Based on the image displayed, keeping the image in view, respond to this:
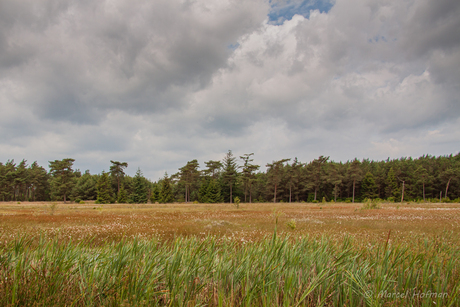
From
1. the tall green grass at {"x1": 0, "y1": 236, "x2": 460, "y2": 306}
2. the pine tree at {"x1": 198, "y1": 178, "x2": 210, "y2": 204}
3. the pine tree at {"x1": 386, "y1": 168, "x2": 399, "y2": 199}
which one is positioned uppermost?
the tall green grass at {"x1": 0, "y1": 236, "x2": 460, "y2": 306}

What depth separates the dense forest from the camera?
254ft

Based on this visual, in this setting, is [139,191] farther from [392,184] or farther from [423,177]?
[423,177]

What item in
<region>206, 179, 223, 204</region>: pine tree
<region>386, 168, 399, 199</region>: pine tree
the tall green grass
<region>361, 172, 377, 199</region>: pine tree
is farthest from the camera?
<region>361, 172, 377, 199</region>: pine tree

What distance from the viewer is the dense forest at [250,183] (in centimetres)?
7750

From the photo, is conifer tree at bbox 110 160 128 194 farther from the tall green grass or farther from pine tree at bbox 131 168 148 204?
the tall green grass

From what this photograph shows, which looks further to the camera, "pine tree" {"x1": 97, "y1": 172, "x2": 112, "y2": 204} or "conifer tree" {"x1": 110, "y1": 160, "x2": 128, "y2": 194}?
"conifer tree" {"x1": 110, "y1": 160, "x2": 128, "y2": 194}

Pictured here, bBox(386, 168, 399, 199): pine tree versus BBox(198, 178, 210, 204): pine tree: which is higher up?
BBox(386, 168, 399, 199): pine tree

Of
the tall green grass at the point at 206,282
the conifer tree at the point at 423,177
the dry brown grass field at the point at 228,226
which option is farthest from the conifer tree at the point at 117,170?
the conifer tree at the point at 423,177

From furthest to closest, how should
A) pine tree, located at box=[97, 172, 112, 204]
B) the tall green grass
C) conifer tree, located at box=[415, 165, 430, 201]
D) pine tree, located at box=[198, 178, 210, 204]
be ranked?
conifer tree, located at box=[415, 165, 430, 201]
pine tree, located at box=[198, 178, 210, 204]
pine tree, located at box=[97, 172, 112, 204]
the tall green grass

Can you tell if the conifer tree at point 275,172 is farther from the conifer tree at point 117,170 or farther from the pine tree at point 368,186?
the conifer tree at point 117,170

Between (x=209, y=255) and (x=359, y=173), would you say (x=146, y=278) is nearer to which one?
(x=209, y=255)

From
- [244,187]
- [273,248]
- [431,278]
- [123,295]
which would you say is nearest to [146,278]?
[123,295]

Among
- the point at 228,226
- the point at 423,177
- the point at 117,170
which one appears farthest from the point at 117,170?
the point at 423,177

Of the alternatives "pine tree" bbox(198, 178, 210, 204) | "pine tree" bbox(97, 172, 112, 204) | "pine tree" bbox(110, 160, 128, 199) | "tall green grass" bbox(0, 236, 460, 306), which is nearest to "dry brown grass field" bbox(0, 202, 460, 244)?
"tall green grass" bbox(0, 236, 460, 306)
